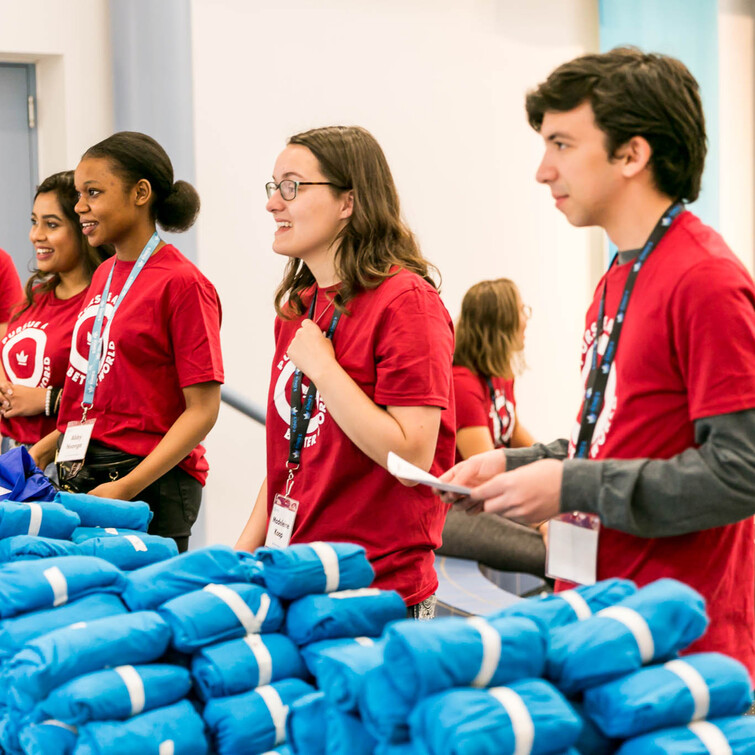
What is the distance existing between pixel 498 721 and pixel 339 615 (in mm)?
364

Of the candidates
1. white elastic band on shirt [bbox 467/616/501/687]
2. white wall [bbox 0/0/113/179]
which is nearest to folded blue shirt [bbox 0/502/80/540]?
white elastic band on shirt [bbox 467/616/501/687]

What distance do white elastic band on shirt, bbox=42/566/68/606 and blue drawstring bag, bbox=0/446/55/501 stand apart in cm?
56

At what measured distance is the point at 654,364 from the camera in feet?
4.17

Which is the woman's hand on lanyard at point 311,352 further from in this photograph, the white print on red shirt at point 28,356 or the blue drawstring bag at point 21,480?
the white print on red shirt at point 28,356

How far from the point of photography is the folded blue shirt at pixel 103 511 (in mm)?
1752

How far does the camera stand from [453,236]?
5250mm

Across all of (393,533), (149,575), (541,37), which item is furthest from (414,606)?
(541,37)

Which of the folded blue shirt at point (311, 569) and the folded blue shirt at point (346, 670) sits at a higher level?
the folded blue shirt at point (311, 569)

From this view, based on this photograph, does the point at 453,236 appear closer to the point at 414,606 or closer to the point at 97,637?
the point at 414,606

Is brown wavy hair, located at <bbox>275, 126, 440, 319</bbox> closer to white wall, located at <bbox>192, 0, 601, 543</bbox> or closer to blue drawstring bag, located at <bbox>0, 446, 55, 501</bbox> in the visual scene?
blue drawstring bag, located at <bbox>0, 446, 55, 501</bbox>

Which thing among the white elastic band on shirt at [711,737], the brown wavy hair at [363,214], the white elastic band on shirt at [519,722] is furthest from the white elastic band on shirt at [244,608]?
the brown wavy hair at [363,214]

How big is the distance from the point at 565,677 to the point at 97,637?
529 mm

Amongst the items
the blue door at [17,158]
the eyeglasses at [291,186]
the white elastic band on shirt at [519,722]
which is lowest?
the white elastic band on shirt at [519,722]

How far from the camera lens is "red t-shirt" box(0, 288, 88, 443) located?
2684mm
